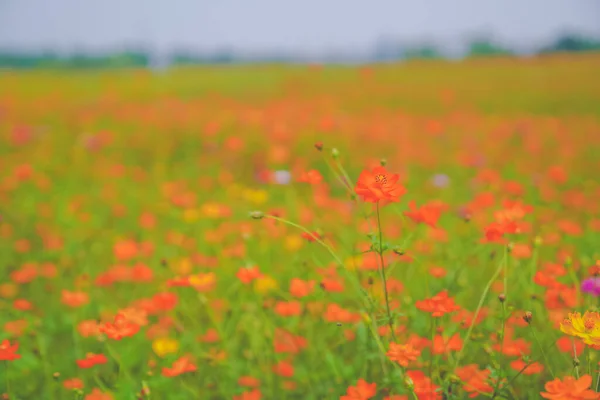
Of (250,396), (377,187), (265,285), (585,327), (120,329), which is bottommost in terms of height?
(250,396)

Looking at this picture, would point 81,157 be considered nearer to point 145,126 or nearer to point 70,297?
point 145,126

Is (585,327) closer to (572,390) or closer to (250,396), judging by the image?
(572,390)

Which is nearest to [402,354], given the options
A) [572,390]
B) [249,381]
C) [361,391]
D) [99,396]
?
[361,391]

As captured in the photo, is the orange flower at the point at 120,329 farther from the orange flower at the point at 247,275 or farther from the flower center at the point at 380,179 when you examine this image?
the flower center at the point at 380,179

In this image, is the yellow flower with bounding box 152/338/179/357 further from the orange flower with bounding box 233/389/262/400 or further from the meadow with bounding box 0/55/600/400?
the orange flower with bounding box 233/389/262/400

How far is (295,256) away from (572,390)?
768 millimetres

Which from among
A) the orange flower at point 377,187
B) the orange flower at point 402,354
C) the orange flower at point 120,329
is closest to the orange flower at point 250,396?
the orange flower at point 120,329

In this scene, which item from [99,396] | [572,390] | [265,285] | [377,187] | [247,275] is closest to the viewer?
[572,390]

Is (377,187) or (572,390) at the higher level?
(377,187)

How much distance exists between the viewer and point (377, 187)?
0.80 meters

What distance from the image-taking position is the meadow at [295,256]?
103 cm

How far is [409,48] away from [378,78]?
19043 millimetres

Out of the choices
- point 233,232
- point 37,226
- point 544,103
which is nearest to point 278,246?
point 233,232

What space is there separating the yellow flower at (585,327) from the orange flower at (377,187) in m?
0.33
